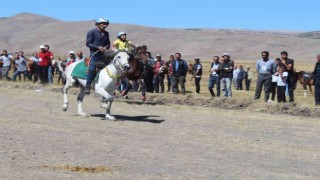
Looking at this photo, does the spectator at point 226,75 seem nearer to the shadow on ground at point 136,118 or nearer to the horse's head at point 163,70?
the horse's head at point 163,70

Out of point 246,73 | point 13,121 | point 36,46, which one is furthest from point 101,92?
point 36,46

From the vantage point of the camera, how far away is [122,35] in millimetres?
18656

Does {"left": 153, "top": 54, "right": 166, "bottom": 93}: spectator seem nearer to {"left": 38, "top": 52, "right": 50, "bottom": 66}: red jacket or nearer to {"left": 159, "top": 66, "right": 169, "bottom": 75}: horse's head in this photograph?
{"left": 159, "top": 66, "right": 169, "bottom": 75}: horse's head

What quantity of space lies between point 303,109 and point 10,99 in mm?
9459

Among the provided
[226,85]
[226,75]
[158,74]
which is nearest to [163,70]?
[158,74]

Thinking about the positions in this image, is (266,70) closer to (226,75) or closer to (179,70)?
(226,75)

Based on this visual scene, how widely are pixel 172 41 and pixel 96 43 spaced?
155189 mm

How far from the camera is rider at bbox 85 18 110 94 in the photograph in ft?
55.0

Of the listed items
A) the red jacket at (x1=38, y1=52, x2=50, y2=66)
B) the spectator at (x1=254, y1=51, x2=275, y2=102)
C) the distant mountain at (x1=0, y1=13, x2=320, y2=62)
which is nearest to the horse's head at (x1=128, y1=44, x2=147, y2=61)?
the spectator at (x1=254, y1=51, x2=275, y2=102)

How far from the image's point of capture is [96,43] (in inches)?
667

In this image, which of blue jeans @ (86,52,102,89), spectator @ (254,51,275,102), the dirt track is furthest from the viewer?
spectator @ (254,51,275,102)

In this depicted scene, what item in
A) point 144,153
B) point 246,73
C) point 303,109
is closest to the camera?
point 144,153

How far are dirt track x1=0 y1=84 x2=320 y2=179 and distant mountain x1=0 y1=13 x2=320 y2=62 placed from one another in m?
130

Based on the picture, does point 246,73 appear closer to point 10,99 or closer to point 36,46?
point 10,99
